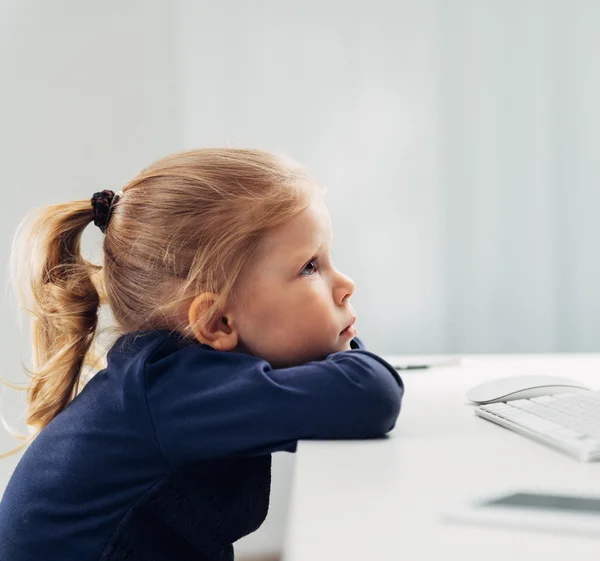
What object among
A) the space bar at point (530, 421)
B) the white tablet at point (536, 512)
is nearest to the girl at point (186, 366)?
the space bar at point (530, 421)

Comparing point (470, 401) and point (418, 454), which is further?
point (470, 401)

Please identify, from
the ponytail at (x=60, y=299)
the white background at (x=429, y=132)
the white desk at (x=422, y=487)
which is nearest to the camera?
the white desk at (x=422, y=487)

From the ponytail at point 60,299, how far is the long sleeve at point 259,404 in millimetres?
240

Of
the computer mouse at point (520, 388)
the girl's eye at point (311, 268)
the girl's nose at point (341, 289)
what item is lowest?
the computer mouse at point (520, 388)

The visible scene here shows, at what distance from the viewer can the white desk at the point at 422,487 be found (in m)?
0.43

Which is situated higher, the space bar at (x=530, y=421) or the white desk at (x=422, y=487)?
the white desk at (x=422, y=487)

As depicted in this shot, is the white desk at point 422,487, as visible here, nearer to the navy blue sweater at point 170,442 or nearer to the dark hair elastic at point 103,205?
the navy blue sweater at point 170,442

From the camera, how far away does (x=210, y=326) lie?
877 mm

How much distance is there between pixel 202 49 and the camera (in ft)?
6.16

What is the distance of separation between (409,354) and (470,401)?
37.8 inches

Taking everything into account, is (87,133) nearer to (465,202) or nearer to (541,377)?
(465,202)

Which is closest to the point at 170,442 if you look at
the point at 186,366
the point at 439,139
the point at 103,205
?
the point at 186,366

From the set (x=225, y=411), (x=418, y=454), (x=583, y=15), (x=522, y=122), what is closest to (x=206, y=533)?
(x=225, y=411)

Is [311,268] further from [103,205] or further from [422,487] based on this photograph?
[422,487]
